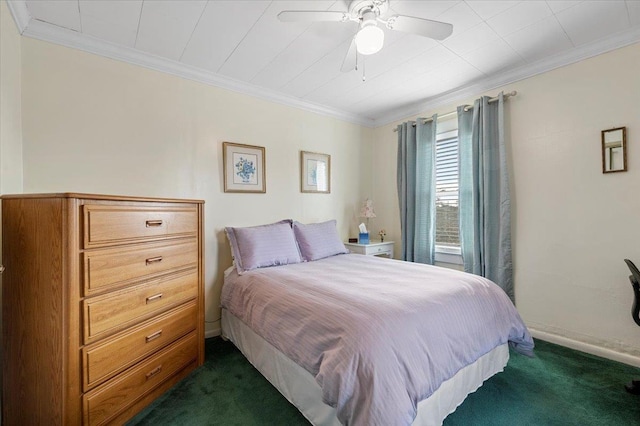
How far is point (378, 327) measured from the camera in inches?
49.3

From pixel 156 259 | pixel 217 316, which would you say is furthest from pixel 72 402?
pixel 217 316

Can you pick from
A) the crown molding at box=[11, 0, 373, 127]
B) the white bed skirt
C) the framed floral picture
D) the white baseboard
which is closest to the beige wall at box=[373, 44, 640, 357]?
the white baseboard

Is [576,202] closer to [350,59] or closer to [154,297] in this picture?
[350,59]

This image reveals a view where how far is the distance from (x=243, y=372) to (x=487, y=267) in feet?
7.75

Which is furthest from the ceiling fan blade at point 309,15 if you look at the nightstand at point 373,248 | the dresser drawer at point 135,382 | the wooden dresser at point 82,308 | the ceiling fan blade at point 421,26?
the nightstand at point 373,248

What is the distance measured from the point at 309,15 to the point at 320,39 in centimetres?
54

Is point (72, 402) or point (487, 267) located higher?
point (487, 267)

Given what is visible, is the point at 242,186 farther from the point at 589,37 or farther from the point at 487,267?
the point at 589,37

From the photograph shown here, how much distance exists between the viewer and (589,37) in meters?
2.09

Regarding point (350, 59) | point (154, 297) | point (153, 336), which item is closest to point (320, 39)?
point (350, 59)

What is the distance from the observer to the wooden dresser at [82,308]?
1286 mm

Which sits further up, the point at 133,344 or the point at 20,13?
the point at 20,13

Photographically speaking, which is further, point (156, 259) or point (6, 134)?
point (156, 259)

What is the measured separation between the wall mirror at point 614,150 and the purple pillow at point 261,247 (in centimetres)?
260
